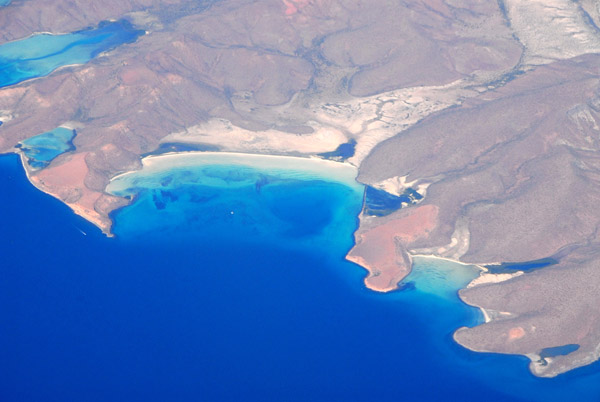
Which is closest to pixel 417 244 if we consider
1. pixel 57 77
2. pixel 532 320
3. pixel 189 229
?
pixel 532 320

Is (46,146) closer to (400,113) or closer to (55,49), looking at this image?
(55,49)

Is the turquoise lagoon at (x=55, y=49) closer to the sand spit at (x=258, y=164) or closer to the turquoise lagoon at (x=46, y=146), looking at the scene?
the turquoise lagoon at (x=46, y=146)

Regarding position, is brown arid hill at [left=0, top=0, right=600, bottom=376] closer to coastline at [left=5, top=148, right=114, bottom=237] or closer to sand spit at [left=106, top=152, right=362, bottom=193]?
coastline at [left=5, top=148, right=114, bottom=237]

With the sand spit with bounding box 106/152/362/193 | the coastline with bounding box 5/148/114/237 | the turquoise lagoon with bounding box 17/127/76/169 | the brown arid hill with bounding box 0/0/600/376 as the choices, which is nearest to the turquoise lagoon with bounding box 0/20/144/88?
the brown arid hill with bounding box 0/0/600/376

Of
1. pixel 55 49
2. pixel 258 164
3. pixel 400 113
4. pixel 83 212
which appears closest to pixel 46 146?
pixel 83 212

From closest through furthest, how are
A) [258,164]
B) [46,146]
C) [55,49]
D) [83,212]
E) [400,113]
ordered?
[83,212] < [46,146] < [258,164] < [400,113] < [55,49]
